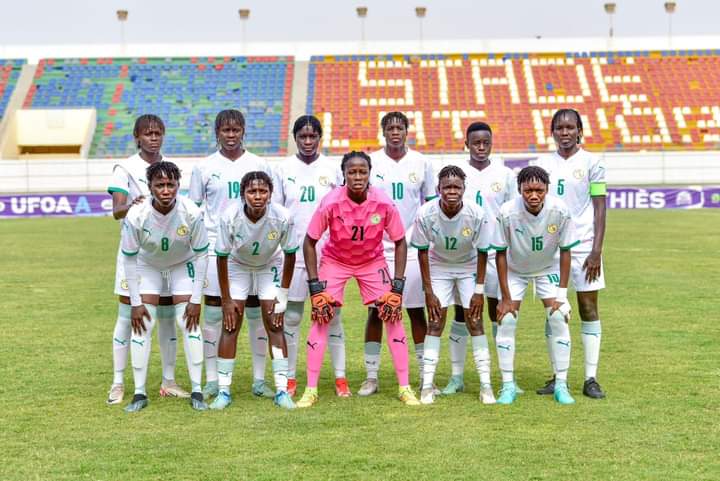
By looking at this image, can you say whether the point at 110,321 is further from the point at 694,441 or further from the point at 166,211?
the point at 694,441

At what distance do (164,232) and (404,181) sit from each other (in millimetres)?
1934

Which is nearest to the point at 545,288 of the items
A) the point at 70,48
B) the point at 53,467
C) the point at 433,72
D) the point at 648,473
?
the point at 648,473

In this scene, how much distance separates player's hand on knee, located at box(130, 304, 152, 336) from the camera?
7227 mm

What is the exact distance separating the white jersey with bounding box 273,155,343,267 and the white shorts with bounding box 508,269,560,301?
1606 millimetres

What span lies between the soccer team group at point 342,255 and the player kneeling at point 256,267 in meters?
0.01

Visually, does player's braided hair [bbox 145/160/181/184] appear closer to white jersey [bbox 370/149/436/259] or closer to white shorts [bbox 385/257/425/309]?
white jersey [bbox 370/149/436/259]

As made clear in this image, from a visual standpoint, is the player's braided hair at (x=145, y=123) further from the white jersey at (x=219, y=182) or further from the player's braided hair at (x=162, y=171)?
the player's braided hair at (x=162, y=171)

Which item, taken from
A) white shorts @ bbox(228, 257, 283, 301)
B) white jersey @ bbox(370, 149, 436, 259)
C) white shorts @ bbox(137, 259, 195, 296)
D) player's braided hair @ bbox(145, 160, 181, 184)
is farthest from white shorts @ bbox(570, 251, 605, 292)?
player's braided hair @ bbox(145, 160, 181, 184)

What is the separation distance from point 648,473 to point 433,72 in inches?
1796

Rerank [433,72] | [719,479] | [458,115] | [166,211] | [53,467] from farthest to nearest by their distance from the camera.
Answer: [433,72] → [458,115] → [166,211] → [53,467] → [719,479]

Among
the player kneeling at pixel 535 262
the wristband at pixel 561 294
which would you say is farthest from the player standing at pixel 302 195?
the wristband at pixel 561 294

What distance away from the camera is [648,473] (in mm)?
5371

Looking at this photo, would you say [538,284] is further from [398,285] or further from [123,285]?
[123,285]

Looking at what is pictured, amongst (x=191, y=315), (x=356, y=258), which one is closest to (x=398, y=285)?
(x=356, y=258)
